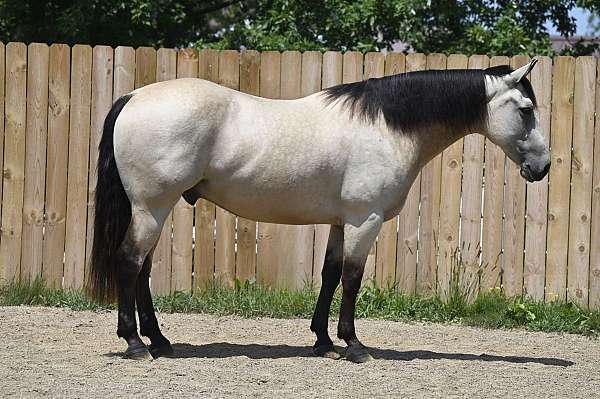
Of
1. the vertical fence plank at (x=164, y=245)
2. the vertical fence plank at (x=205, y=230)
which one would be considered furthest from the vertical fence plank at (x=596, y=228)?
the vertical fence plank at (x=164, y=245)

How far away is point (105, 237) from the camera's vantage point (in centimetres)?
604

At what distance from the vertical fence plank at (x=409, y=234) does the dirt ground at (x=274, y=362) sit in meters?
0.52

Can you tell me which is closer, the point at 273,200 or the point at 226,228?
the point at 273,200

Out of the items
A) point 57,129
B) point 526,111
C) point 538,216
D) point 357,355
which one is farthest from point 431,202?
point 57,129

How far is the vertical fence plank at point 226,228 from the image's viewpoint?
25.9 feet

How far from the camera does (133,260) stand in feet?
19.4

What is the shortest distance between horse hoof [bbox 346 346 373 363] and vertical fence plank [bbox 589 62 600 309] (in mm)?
2547

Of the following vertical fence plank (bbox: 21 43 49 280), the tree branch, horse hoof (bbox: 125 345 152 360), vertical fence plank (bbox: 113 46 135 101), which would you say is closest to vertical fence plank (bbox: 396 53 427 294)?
vertical fence plank (bbox: 113 46 135 101)

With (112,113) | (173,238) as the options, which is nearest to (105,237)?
(112,113)

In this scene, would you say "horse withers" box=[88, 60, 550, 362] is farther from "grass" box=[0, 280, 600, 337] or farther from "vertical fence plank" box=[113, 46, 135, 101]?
"vertical fence plank" box=[113, 46, 135, 101]

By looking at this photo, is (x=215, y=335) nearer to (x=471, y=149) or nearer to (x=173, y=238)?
(x=173, y=238)

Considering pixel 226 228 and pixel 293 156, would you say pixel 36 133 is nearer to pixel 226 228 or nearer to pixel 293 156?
pixel 226 228

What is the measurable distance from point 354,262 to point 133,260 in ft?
4.43

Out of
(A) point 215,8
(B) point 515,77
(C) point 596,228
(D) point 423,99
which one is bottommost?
(C) point 596,228
